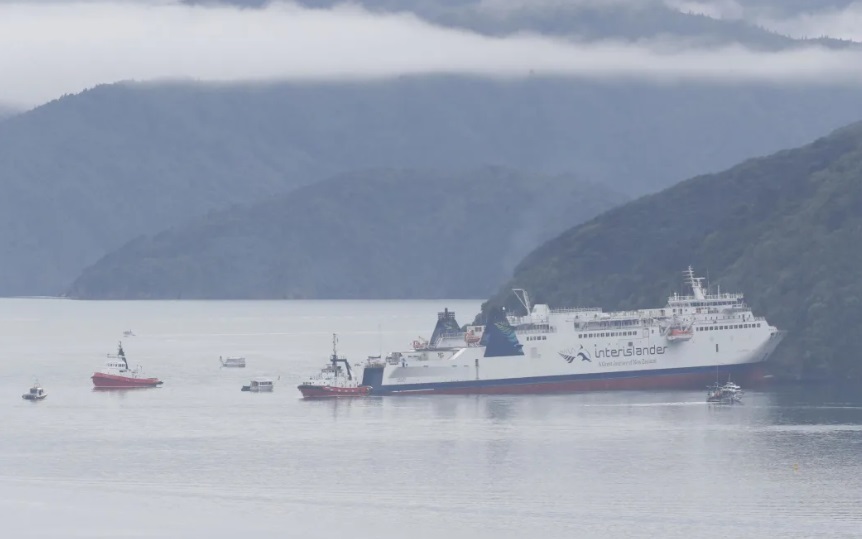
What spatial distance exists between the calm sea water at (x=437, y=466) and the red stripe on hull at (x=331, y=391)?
1.87 m

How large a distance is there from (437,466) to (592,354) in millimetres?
46863

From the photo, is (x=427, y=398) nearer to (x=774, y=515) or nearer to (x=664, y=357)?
(x=664, y=357)

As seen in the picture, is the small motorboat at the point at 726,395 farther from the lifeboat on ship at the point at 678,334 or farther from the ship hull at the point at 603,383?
the lifeboat on ship at the point at 678,334

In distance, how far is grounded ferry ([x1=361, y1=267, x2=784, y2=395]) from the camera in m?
132

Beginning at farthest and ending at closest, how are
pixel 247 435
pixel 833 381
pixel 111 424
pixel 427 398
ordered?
pixel 833 381, pixel 427 398, pixel 111 424, pixel 247 435

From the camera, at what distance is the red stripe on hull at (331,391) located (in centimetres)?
12981

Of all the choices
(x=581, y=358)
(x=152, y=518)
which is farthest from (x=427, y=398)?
(x=152, y=518)

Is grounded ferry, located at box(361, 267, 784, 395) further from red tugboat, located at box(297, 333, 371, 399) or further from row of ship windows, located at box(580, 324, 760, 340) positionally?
A: red tugboat, located at box(297, 333, 371, 399)

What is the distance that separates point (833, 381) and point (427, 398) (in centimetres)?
3191

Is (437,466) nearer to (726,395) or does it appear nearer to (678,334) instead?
(726,395)

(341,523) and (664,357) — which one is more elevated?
(664,357)

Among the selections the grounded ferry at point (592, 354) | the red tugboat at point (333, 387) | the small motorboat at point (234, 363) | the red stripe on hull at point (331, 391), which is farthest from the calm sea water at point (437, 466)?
Answer: the small motorboat at point (234, 363)

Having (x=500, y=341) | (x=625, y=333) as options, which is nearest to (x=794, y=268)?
(x=625, y=333)

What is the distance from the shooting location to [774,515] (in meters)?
73.4
